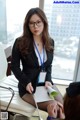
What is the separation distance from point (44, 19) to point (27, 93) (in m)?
0.69

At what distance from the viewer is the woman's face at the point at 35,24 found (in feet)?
4.83

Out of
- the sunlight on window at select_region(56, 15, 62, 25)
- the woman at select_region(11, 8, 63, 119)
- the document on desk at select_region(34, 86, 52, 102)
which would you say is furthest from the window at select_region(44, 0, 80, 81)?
the document on desk at select_region(34, 86, 52, 102)

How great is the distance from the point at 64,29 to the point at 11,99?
4.78 ft

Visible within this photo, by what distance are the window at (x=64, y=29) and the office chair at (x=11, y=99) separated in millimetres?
1118

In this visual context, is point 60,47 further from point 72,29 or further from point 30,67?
point 30,67

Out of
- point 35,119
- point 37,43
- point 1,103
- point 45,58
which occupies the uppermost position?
point 37,43

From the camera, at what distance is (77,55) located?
2.45 metres

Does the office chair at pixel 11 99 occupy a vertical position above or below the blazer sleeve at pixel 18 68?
below

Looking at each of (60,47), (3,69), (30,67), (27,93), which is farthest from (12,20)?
(27,93)

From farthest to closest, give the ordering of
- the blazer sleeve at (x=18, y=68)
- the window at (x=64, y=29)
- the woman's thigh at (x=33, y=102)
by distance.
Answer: the window at (x=64, y=29)
the blazer sleeve at (x=18, y=68)
the woman's thigh at (x=33, y=102)

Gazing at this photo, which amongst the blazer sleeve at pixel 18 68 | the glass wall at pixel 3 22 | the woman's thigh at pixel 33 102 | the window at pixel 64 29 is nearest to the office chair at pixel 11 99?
the woman's thigh at pixel 33 102

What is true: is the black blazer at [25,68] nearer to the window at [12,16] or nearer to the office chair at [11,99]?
the office chair at [11,99]

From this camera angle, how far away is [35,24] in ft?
4.89

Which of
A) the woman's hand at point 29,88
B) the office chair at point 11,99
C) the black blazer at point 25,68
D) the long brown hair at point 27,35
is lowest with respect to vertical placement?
the office chair at point 11,99
